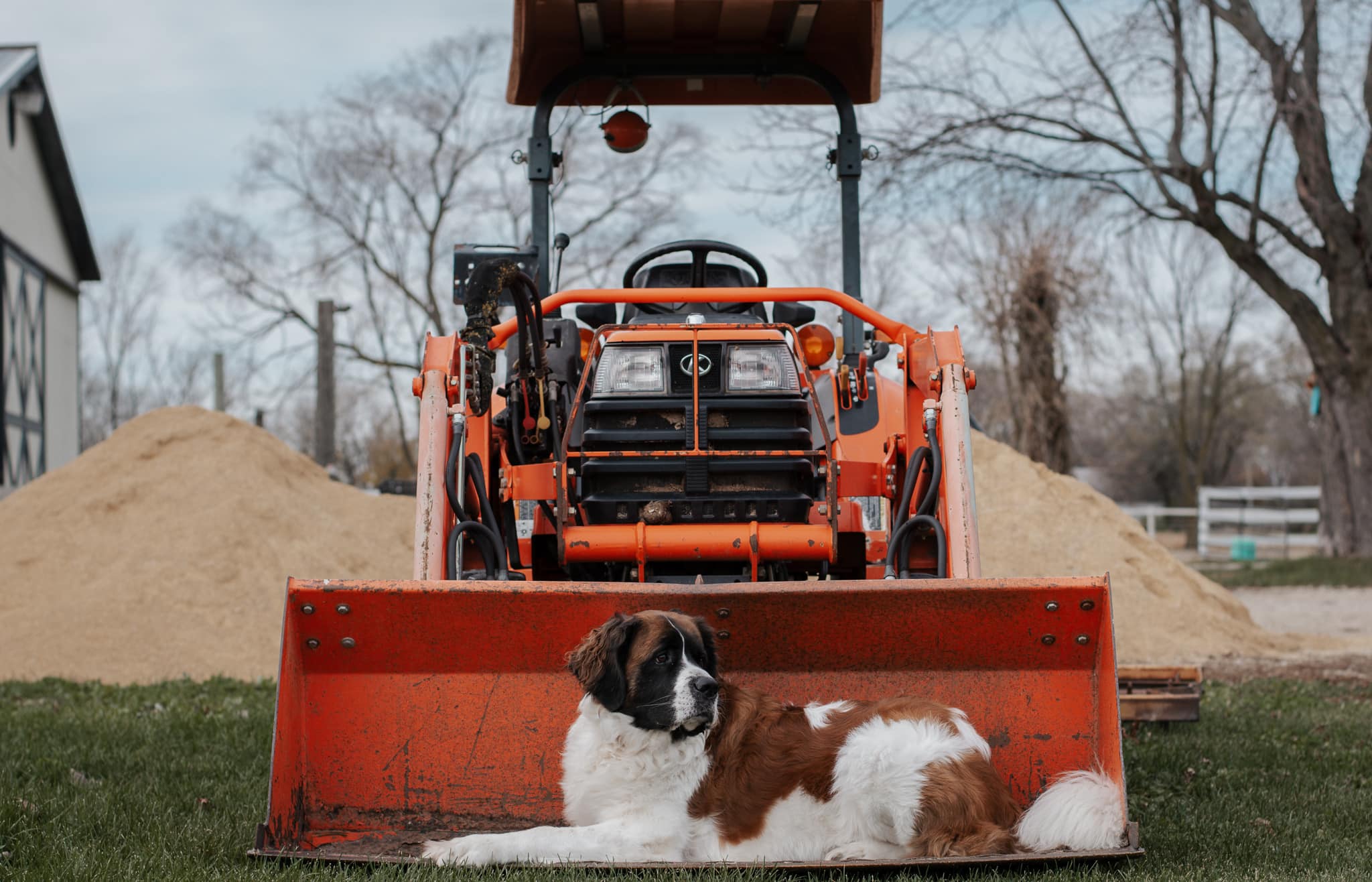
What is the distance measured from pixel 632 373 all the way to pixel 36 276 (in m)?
20.2

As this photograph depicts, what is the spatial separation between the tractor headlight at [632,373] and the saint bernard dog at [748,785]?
150 centimetres

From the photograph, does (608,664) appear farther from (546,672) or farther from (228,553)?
(228,553)

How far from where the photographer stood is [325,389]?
1762 centimetres

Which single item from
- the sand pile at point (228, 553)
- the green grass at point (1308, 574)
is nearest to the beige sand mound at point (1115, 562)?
the sand pile at point (228, 553)

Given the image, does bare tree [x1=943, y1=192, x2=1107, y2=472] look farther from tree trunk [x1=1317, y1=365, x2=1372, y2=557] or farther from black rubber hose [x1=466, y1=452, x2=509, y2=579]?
black rubber hose [x1=466, y1=452, x2=509, y2=579]

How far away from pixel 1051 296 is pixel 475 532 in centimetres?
2088

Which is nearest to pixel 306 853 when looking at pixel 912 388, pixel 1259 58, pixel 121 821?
pixel 121 821

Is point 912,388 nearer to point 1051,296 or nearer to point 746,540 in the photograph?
point 746,540

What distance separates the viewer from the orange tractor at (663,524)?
403 centimetres

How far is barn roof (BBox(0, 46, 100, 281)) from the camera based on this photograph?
21.3 metres

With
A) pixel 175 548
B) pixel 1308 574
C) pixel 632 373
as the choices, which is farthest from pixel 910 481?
pixel 1308 574

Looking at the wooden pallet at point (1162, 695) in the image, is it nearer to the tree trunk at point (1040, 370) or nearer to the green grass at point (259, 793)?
the green grass at point (259, 793)

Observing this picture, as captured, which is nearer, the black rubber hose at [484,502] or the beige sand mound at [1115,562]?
the black rubber hose at [484,502]

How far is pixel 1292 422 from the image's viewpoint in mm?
60562
